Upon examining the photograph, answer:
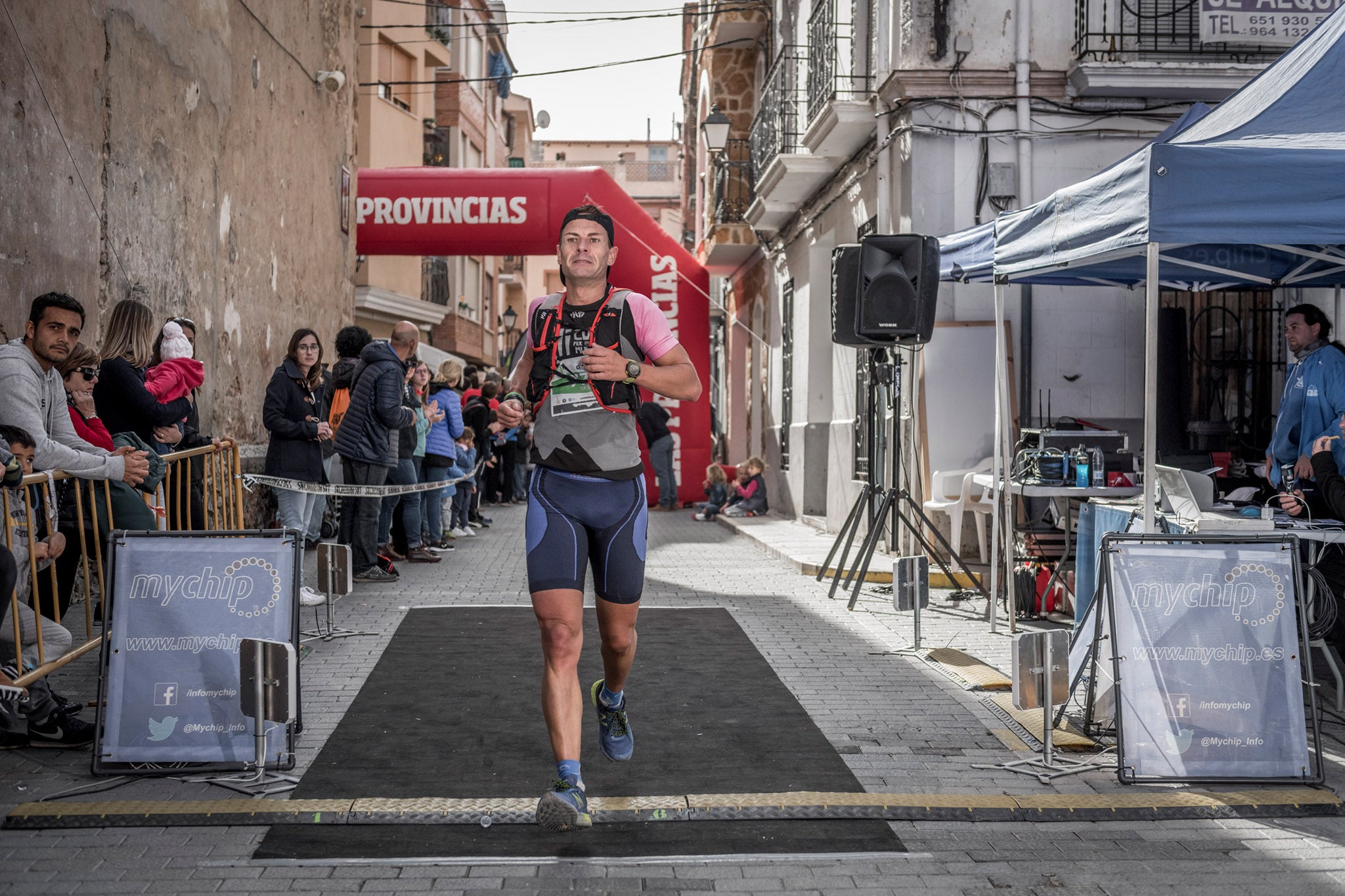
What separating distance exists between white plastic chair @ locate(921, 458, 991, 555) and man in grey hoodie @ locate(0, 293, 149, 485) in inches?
268

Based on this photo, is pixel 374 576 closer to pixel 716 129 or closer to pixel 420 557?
pixel 420 557

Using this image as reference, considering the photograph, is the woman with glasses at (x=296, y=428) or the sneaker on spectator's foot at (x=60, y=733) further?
the woman with glasses at (x=296, y=428)

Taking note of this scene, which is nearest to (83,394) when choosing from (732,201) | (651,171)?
(732,201)

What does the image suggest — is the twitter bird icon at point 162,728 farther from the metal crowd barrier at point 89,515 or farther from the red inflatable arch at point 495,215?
the red inflatable arch at point 495,215

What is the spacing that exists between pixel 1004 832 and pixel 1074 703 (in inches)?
75.2

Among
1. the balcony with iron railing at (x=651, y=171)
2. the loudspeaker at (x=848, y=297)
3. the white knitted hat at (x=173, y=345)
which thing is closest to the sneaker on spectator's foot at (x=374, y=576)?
the white knitted hat at (x=173, y=345)

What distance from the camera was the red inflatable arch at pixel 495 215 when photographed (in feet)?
61.0

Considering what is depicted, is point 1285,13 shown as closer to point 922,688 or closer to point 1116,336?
point 1116,336

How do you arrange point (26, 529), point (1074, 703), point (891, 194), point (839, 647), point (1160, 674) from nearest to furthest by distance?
point (1160, 674), point (26, 529), point (1074, 703), point (839, 647), point (891, 194)

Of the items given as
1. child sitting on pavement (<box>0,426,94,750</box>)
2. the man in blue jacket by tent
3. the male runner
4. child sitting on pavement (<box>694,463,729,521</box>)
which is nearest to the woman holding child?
child sitting on pavement (<box>0,426,94,750</box>)

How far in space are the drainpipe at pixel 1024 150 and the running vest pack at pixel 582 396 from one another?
7.70 metres

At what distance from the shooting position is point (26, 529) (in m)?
5.61

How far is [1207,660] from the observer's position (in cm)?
489

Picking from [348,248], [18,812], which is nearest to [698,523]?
[348,248]
